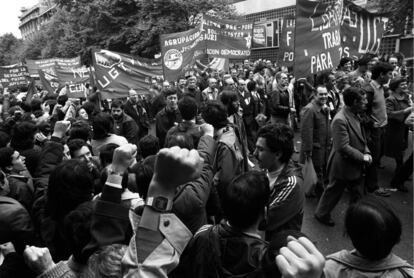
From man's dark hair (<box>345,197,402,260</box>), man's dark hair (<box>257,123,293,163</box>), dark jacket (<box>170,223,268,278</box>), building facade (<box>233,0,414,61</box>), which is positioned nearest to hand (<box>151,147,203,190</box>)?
dark jacket (<box>170,223,268,278</box>)

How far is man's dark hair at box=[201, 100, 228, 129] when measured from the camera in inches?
131

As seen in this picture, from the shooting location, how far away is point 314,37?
464 cm

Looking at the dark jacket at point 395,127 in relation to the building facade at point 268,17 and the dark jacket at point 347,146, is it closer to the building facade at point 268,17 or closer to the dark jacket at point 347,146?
the dark jacket at point 347,146

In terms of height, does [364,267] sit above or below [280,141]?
below

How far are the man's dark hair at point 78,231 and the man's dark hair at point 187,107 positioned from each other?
85.2 inches

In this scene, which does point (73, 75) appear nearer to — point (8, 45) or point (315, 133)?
point (315, 133)

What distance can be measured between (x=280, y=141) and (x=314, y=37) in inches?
→ 103

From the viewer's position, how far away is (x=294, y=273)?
83 cm

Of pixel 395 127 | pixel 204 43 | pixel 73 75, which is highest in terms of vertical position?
pixel 204 43

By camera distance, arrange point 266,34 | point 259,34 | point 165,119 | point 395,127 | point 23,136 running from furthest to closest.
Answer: point 266,34, point 259,34, point 165,119, point 395,127, point 23,136

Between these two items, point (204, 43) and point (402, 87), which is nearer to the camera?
point (402, 87)

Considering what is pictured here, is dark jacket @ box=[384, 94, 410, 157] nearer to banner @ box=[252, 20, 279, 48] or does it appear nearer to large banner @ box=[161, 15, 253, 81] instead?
large banner @ box=[161, 15, 253, 81]

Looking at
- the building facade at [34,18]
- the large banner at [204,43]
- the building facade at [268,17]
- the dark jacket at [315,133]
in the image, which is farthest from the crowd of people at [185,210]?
the building facade at [34,18]

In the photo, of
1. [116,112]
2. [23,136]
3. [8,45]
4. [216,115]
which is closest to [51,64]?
[116,112]
